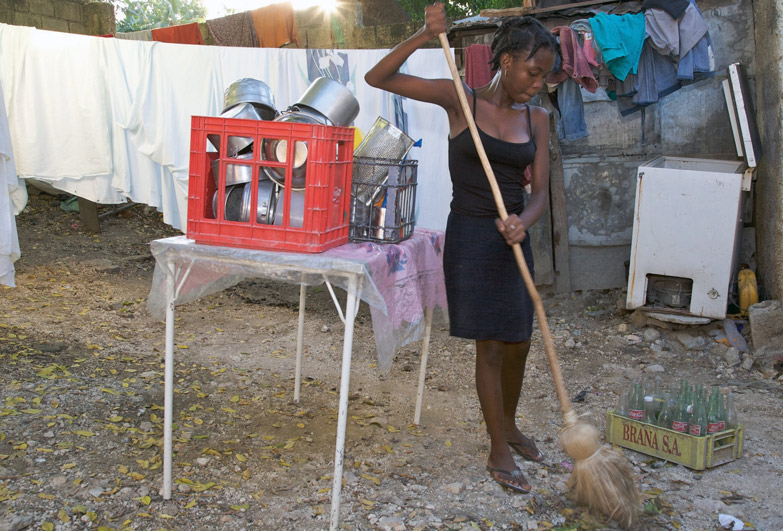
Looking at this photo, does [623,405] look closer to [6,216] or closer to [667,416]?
[667,416]

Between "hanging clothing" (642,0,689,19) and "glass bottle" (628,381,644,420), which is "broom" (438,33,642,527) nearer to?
"glass bottle" (628,381,644,420)

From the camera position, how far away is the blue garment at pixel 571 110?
546cm

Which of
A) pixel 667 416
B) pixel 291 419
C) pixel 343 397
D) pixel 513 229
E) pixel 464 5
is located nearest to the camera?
pixel 343 397

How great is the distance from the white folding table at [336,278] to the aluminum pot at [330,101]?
1.73ft

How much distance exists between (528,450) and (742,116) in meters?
3.22

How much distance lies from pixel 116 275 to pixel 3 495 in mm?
3923

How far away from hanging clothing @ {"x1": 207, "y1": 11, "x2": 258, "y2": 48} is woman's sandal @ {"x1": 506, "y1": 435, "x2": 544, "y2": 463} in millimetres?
4937

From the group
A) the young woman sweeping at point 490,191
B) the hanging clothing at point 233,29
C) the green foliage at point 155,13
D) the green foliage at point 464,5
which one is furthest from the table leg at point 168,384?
the green foliage at point 155,13

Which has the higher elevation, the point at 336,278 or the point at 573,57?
the point at 573,57

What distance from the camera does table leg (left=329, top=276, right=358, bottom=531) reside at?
246 cm

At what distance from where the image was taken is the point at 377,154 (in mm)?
2908

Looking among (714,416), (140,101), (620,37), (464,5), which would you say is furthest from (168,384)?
(464,5)

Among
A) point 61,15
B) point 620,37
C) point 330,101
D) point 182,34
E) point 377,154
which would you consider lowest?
point 377,154

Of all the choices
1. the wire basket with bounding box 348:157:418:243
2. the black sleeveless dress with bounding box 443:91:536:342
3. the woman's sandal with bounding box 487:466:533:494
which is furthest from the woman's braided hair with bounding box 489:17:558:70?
the woman's sandal with bounding box 487:466:533:494
